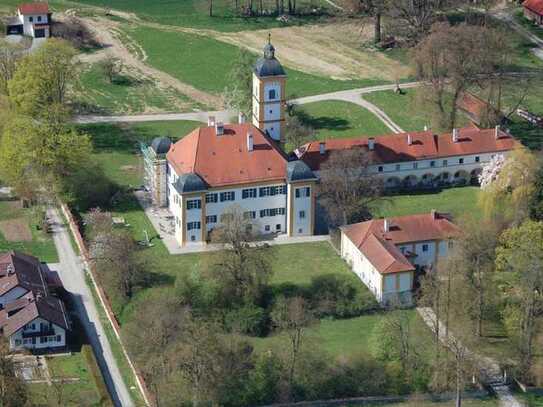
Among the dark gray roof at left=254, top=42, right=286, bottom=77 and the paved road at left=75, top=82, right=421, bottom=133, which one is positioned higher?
the dark gray roof at left=254, top=42, right=286, bottom=77

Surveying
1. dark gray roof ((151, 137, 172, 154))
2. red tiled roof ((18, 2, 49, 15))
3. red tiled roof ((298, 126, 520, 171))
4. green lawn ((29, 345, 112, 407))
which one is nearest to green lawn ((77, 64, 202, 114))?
red tiled roof ((18, 2, 49, 15))

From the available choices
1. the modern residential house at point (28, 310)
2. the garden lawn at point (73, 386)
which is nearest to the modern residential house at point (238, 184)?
the modern residential house at point (28, 310)

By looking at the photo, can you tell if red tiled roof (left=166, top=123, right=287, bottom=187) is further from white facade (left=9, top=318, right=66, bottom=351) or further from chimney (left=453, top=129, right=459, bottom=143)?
white facade (left=9, top=318, right=66, bottom=351)

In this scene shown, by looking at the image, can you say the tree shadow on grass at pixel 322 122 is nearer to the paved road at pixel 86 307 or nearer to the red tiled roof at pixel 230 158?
the red tiled roof at pixel 230 158

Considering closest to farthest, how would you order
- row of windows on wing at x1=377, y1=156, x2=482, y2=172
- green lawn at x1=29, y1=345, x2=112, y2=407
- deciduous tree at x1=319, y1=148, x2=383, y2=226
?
1. green lawn at x1=29, y1=345, x2=112, y2=407
2. deciduous tree at x1=319, y1=148, x2=383, y2=226
3. row of windows on wing at x1=377, y1=156, x2=482, y2=172

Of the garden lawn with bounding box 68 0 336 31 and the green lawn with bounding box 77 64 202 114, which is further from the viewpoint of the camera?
the garden lawn with bounding box 68 0 336 31

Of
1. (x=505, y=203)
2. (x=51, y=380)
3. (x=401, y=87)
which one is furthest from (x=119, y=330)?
(x=401, y=87)

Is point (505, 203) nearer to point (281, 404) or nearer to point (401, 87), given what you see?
point (281, 404)

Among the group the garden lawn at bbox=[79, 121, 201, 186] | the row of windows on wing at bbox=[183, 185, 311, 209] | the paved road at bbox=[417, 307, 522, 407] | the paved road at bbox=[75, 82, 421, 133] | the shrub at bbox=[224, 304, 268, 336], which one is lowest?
the paved road at bbox=[417, 307, 522, 407]
